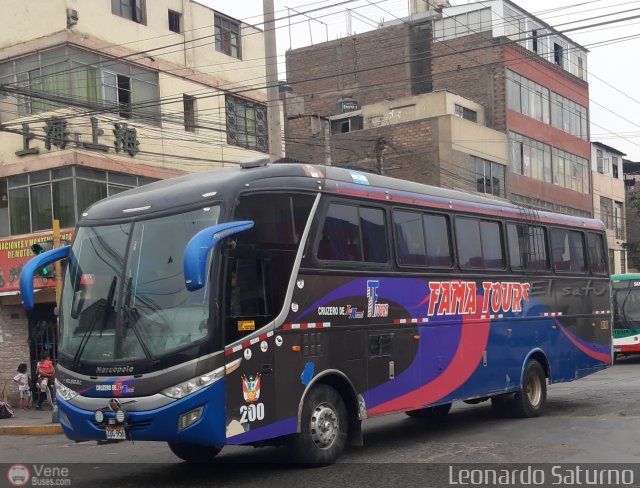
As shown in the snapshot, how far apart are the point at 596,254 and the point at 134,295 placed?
10502mm

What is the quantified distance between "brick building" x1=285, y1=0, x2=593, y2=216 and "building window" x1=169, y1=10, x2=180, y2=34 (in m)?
13.2

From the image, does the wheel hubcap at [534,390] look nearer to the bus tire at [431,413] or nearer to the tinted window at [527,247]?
the bus tire at [431,413]

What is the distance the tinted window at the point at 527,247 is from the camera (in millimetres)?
13867

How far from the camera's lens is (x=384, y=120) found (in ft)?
140

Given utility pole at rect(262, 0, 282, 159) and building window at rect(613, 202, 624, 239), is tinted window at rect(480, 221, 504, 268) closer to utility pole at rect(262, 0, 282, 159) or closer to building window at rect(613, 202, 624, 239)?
utility pole at rect(262, 0, 282, 159)

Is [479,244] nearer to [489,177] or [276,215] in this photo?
[276,215]

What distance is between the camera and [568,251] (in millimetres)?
15562

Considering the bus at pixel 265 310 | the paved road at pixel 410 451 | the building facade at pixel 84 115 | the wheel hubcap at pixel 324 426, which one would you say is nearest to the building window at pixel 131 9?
the building facade at pixel 84 115

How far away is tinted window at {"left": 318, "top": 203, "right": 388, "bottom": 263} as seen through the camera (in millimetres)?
10070

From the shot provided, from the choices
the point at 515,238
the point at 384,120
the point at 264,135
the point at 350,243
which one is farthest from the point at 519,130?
the point at 350,243

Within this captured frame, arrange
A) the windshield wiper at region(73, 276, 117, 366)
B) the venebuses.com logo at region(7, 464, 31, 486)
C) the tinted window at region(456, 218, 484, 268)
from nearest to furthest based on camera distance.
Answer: the windshield wiper at region(73, 276, 117, 366)
the venebuses.com logo at region(7, 464, 31, 486)
the tinted window at region(456, 218, 484, 268)

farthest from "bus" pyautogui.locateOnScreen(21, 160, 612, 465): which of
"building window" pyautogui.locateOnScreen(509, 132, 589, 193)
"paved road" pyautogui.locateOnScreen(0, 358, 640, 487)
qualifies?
"building window" pyautogui.locateOnScreen(509, 132, 589, 193)

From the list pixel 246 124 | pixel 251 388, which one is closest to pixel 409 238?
pixel 251 388

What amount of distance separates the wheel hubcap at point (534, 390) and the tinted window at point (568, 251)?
2.12 m
